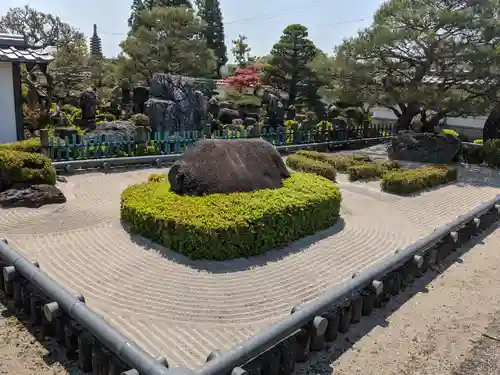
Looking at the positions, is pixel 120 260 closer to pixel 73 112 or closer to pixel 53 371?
pixel 53 371

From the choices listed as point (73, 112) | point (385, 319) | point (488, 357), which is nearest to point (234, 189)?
point (385, 319)

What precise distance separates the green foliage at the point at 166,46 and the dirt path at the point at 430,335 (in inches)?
816

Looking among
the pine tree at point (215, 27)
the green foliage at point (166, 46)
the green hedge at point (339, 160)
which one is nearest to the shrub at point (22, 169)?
the green hedge at point (339, 160)

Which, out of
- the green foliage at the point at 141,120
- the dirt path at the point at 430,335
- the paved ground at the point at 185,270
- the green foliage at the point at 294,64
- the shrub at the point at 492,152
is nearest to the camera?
the dirt path at the point at 430,335

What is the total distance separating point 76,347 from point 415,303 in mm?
4161

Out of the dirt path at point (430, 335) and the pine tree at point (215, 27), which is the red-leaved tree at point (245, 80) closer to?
the pine tree at point (215, 27)

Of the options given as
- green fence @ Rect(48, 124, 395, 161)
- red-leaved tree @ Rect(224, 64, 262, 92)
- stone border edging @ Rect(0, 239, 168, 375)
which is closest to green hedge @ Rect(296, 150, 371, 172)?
green fence @ Rect(48, 124, 395, 161)

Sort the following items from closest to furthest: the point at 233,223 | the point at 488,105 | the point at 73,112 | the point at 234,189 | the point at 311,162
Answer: the point at 233,223 → the point at 234,189 → the point at 311,162 → the point at 488,105 → the point at 73,112

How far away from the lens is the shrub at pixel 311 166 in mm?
11820

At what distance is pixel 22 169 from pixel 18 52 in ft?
18.1

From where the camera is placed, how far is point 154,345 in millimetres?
4305

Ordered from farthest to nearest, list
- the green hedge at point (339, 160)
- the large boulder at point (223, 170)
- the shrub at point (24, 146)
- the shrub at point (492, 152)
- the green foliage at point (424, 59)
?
the shrub at point (492, 152) < the green foliage at point (424, 59) < the green hedge at point (339, 160) < the shrub at point (24, 146) < the large boulder at point (223, 170)

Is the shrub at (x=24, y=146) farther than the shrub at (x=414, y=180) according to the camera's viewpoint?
No

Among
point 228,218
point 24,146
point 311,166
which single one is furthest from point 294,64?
point 228,218
